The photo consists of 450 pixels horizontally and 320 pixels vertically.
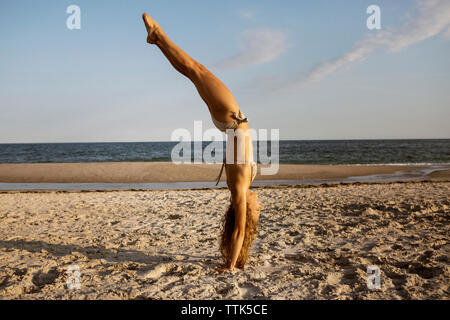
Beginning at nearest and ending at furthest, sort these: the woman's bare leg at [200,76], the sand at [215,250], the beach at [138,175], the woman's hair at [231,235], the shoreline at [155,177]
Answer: the sand at [215,250] → the woman's bare leg at [200,76] → the woman's hair at [231,235] → the shoreline at [155,177] → the beach at [138,175]

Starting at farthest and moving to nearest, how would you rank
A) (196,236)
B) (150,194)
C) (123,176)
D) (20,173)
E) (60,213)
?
(20,173)
(123,176)
(150,194)
(60,213)
(196,236)

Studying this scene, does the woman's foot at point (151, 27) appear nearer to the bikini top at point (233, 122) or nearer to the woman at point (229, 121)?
the woman at point (229, 121)

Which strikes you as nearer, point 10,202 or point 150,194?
point 10,202

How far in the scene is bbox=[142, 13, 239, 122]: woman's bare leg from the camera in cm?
325

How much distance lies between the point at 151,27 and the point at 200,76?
0.78m

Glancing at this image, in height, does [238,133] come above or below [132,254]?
above

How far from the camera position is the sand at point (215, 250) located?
296 cm

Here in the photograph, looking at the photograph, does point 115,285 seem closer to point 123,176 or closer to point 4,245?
point 4,245

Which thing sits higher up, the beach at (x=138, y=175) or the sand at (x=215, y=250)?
the beach at (x=138, y=175)

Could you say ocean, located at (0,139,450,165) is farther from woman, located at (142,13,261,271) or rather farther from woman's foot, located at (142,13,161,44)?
woman's foot, located at (142,13,161,44)

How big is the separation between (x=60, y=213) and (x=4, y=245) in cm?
227

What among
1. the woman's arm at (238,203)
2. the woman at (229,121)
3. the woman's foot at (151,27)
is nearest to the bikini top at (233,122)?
the woman at (229,121)
